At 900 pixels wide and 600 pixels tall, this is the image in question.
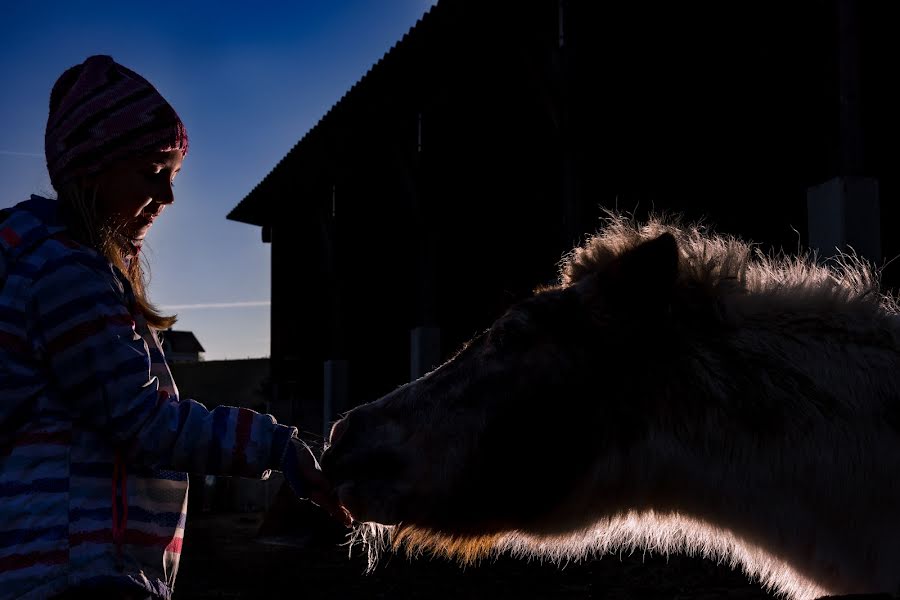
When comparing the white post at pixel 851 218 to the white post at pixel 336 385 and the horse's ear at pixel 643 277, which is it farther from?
the white post at pixel 336 385

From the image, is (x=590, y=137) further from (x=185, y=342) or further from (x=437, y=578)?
(x=185, y=342)

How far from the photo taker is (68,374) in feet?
5.18

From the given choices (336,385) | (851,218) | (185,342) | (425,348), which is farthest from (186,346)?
(851,218)

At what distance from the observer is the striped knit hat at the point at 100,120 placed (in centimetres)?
173

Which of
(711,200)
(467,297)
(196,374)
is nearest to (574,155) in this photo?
(711,200)

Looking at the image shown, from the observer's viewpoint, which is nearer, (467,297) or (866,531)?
(866,531)

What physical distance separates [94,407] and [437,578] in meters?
5.47

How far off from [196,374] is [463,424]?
44.1 meters

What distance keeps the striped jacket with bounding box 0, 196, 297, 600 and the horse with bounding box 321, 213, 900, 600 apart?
15.0 inches

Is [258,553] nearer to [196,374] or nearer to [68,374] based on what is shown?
[68,374]

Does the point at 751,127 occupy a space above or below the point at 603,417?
above

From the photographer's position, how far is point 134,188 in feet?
5.94

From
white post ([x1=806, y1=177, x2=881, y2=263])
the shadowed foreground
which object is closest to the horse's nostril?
the shadowed foreground

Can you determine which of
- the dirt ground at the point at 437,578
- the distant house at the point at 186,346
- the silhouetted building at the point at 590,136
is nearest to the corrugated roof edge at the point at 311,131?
the silhouetted building at the point at 590,136
